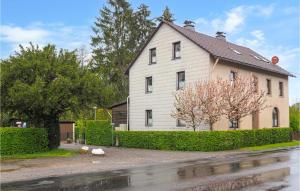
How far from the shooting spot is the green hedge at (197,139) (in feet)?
85.8

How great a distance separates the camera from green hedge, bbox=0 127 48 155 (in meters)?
22.8

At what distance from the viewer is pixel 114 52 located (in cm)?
5531

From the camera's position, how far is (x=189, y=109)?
2838cm

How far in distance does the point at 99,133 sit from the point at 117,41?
23671mm

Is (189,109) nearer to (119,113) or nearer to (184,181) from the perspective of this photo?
(119,113)

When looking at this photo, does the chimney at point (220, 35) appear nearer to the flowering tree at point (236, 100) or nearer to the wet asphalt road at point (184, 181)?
the flowering tree at point (236, 100)

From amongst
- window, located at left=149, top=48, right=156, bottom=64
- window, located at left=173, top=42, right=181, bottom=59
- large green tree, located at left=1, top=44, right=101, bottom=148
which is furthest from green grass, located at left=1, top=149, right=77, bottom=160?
window, located at left=149, top=48, right=156, bottom=64

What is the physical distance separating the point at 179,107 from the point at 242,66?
7.26m

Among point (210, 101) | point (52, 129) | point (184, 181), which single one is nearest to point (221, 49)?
point (210, 101)

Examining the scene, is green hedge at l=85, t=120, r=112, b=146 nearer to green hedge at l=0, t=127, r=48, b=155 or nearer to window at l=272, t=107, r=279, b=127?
green hedge at l=0, t=127, r=48, b=155

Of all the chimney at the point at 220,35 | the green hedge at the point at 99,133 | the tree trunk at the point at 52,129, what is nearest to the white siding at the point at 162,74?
the green hedge at the point at 99,133

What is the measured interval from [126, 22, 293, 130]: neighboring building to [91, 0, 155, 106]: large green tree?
17.5m

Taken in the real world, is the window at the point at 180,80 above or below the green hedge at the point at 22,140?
above

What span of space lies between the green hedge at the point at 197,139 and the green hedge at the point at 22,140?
739cm
